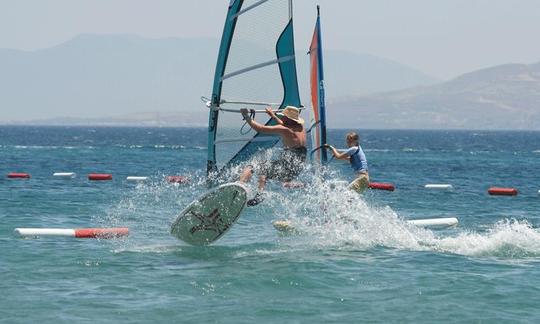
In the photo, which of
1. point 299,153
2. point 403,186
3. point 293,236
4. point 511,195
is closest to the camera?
point 299,153

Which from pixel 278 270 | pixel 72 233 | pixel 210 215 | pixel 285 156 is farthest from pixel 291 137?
pixel 72 233

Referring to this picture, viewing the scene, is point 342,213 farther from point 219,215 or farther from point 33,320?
point 33,320

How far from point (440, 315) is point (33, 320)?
4.84 metres

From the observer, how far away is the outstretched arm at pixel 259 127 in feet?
52.2

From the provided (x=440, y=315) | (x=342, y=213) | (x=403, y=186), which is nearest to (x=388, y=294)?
(x=440, y=315)

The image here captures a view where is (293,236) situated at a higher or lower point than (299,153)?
lower

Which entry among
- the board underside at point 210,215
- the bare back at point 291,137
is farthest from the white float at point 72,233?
the bare back at point 291,137

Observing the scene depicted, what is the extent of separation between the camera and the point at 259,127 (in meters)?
16.0

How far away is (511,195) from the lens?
32.9 metres

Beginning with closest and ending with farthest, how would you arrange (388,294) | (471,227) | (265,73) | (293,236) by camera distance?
(388,294), (265,73), (293,236), (471,227)

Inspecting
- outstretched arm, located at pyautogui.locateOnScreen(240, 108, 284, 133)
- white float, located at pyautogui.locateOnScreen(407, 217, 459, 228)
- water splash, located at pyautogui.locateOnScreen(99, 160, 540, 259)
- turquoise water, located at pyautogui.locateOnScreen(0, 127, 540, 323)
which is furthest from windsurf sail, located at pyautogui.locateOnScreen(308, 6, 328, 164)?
outstretched arm, located at pyautogui.locateOnScreen(240, 108, 284, 133)

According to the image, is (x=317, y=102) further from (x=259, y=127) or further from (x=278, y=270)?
(x=278, y=270)

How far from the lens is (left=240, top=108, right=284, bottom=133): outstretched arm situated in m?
15.9

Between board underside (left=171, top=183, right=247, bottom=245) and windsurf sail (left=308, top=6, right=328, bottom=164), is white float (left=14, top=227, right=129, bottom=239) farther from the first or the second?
windsurf sail (left=308, top=6, right=328, bottom=164)
